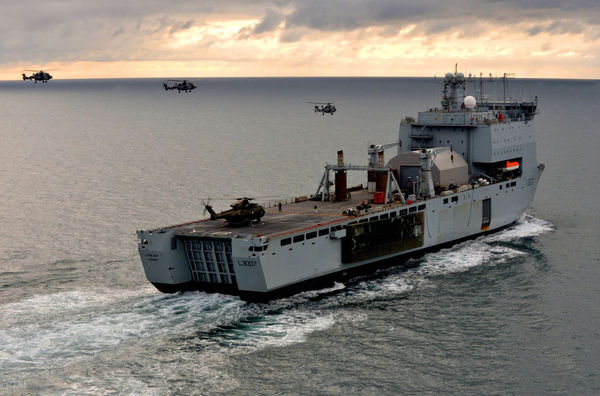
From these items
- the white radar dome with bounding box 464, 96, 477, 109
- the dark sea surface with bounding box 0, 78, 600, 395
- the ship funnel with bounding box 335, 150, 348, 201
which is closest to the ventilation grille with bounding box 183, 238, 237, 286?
the dark sea surface with bounding box 0, 78, 600, 395

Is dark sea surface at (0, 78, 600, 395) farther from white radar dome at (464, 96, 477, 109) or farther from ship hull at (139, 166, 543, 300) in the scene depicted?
white radar dome at (464, 96, 477, 109)

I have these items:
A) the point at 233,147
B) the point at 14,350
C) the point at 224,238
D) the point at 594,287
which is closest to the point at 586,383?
the point at 594,287

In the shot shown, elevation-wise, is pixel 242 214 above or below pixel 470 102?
below

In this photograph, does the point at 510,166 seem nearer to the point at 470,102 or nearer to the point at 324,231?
the point at 470,102

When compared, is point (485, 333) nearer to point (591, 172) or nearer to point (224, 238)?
point (224, 238)

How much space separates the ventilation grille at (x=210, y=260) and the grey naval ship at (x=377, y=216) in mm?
71

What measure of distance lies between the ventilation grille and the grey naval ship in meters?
0.07

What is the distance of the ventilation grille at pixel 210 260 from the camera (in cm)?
4266

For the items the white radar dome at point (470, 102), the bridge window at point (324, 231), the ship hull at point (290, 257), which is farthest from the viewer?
the white radar dome at point (470, 102)

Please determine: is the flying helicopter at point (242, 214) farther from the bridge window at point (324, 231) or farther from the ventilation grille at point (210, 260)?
the bridge window at point (324, 231)

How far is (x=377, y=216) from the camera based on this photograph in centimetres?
4941

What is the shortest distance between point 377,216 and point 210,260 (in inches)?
494

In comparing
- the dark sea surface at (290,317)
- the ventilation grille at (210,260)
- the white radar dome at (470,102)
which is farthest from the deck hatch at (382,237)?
the white radar dome at (470,102)

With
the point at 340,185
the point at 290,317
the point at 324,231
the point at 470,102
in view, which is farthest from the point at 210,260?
the point at 470,102
